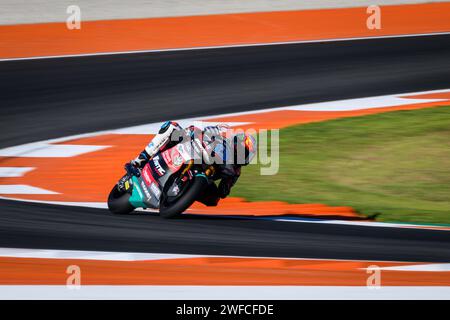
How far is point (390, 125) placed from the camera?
14508mm

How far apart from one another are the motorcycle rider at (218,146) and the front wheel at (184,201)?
0.22m

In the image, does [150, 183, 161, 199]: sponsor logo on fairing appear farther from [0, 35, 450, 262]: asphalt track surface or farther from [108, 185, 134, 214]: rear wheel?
[108, 185, 134, 214]: rear wheel

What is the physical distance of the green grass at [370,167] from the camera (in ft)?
35.7

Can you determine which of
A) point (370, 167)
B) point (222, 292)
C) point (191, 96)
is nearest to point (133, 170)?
point (222, 292)

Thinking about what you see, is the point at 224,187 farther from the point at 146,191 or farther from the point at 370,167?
the point at 370,167

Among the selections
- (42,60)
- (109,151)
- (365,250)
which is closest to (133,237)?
(365,250)

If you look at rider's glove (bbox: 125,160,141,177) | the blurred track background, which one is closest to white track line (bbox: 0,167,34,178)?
the blurred track background

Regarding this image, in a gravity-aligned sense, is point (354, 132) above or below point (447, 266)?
above

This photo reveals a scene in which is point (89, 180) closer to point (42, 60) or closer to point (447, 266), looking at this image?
point (447, 266)

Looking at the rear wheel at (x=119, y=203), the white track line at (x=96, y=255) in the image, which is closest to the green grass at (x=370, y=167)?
the rear wheel at (x=119, y=203)

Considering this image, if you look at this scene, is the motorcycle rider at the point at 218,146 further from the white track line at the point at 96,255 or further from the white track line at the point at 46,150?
the white track line at the point at 46,150

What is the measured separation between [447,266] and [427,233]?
1.07 metres

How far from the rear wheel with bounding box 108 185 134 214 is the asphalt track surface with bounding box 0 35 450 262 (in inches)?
6.6
